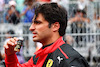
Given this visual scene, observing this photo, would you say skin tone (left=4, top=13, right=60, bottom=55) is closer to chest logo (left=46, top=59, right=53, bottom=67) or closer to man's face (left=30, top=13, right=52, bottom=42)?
man's face (left=30, top=13, right=52, bottom=42)

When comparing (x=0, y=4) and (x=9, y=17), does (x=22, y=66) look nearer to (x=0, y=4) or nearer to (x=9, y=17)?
(x=9, y=17)

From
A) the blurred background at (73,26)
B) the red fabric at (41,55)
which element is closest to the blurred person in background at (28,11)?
the blurred background at (73,26)

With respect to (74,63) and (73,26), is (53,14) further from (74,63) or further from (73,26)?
(73,26)

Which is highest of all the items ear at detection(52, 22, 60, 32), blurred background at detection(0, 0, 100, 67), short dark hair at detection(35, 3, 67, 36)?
short dark hair at detection(35, 3, 67, 36)

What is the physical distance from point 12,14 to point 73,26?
218 cm

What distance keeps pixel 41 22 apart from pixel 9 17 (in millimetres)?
4233

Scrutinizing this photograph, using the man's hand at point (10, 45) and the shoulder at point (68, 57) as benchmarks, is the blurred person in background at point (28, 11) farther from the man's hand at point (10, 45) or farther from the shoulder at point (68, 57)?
the shoulder at point (68, 57)

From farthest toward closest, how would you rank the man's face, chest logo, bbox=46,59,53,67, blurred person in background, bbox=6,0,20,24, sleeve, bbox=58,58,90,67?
blurred person in background, bbox=6,0,20,24, the man's face, chest logo, bbox=46,59,53,67, sleeve, bbox=58,58,90,67

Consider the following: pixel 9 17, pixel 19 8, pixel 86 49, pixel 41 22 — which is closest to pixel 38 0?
pixel 19 8

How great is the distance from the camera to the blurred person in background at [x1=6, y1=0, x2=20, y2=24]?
22.2 feet

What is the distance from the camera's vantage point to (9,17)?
6.91m

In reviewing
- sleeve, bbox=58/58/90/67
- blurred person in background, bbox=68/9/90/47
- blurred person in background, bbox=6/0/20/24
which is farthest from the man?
→ blurred person in background, bbox=6/0/20/24

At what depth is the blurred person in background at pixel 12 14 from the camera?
6.78m

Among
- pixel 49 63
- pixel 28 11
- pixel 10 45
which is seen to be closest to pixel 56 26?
pixel 49 63
